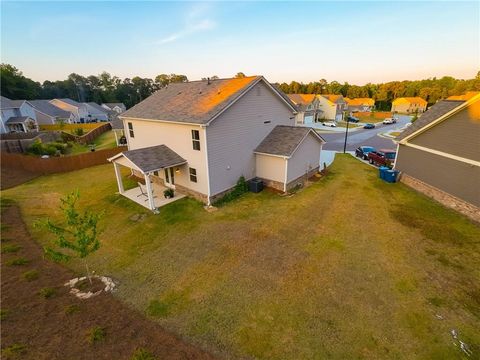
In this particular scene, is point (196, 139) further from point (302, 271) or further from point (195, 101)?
point (302, 271)

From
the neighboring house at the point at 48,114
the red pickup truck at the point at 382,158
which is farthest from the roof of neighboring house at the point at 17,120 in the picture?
the red pickup truck at the point at 382,158

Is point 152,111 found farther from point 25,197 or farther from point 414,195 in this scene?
point 414,195

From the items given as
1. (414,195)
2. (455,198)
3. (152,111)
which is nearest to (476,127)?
(455,198)

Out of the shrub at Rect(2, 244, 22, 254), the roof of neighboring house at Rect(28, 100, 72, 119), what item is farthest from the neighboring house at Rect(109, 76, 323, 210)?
the roof of neighboring house at Rect(28, 100, 72, 119)

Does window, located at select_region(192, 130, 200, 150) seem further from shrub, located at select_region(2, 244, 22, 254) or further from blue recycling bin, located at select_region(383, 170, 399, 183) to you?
blue recycling bin, located at select_region(383, 170, 399, 183)

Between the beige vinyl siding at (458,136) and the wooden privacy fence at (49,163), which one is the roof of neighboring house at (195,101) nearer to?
the wooden privacy fence at (49,163)

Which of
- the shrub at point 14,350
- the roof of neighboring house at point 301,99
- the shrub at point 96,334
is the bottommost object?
the shrub at point 96,334
